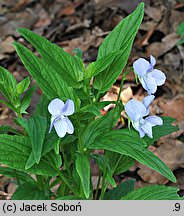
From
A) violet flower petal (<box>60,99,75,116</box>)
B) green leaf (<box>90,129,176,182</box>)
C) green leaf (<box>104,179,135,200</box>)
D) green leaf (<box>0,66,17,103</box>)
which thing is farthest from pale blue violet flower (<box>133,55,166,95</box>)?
green leaf (<box>104,179,135,200</box>)

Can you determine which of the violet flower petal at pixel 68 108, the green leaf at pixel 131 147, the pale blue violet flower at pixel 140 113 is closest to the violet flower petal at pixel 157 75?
the pale blue violet flower at pixel 140 113

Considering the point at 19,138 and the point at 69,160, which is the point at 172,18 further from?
the point at 19,138

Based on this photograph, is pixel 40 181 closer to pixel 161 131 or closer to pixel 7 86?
pixel 7 86

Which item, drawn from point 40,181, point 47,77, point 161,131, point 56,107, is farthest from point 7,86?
point 161,131

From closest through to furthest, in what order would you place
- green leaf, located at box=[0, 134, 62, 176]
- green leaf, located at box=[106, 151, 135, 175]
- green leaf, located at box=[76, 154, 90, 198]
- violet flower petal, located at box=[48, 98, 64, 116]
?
violet flower petal, located at box=[48, 98, 64, 116]
green leaf, located at box=[76, 154, 90, 198]
green leaf, located at box=[0, 134, 62, 176]
green leaf, located at box=[106, 151, 135, 175]

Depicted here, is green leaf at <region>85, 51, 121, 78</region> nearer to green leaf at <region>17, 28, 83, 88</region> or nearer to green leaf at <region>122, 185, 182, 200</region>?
green leaf at <region>17, 28, 83, 88</region>

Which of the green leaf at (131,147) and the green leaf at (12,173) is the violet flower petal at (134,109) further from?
the green leaf at (12,173)
